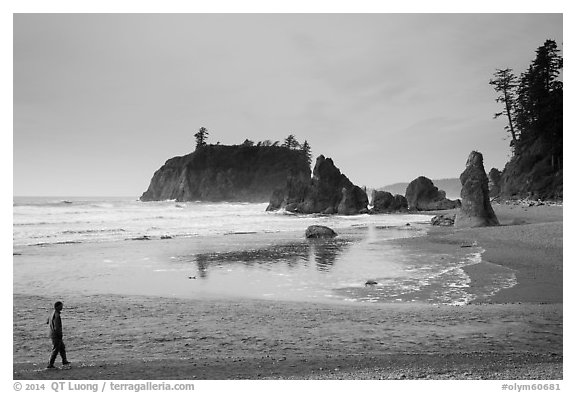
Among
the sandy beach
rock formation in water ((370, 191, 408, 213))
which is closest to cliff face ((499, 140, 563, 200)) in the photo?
rock formation in water ((370, 191, 408, 213))

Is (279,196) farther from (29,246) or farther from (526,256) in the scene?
(526,256)

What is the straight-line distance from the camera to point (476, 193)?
32469 mm

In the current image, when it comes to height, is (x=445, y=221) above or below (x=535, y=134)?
below

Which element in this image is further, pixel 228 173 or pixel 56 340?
pixel 228 173

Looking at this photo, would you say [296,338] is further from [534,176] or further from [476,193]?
[534,176]

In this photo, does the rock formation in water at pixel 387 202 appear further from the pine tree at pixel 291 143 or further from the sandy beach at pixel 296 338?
the pine tree at pixel 291 143

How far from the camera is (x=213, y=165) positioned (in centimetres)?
13700

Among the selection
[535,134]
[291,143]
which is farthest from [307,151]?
[535,134]

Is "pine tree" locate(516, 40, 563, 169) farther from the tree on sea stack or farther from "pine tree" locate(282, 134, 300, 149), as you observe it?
"pine tree" locate(282, 134, 300, 149)

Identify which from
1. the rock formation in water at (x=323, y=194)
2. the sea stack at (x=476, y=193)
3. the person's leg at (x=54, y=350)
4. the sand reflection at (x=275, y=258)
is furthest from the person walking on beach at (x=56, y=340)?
the rock formation in water at (x=323, y=194)

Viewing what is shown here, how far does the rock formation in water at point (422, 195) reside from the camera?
2820 inches

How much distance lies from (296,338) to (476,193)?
27.8 m
